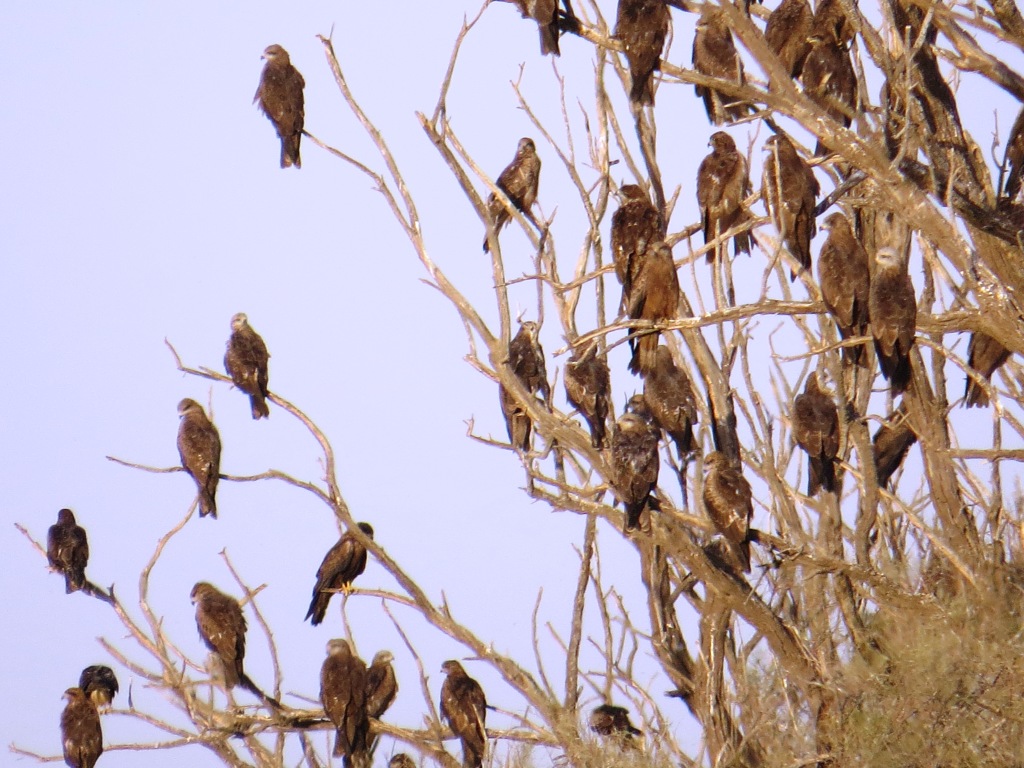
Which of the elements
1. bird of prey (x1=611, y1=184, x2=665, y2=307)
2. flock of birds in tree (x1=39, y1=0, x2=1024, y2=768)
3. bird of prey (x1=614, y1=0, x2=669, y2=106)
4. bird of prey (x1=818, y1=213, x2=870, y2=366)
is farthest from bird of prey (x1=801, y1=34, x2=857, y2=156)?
bird of prey (x1=611, y1=184, x2=665, y2=307)

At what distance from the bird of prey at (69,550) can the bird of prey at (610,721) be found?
3.41 m

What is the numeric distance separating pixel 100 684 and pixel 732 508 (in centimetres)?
494

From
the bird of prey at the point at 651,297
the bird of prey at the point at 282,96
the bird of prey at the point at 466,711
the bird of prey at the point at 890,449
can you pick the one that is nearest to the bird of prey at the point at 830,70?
the bird of prey at the point at 651,297

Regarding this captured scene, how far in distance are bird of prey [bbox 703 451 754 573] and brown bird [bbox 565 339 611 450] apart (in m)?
0.75

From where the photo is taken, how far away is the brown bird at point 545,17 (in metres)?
5.86

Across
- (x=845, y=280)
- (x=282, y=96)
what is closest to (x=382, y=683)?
(x=282, y=96)

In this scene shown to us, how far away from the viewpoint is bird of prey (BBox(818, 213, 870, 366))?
17.3 feet

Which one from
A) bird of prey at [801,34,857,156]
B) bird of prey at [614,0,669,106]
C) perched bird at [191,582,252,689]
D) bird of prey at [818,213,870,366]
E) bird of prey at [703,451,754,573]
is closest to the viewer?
bird of prey at [818,213,870,366]

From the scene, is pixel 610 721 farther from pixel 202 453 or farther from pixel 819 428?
pixel 202 453

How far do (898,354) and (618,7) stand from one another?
7.39 ft

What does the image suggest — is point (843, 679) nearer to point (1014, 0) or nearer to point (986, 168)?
point (986, 168)

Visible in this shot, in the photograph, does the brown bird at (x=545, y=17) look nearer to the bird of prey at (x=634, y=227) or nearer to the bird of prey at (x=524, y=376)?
the bird of prey at (x=634, y=227)

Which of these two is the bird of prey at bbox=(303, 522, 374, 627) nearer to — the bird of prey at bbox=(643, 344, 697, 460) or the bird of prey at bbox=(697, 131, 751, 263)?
the bird of prey at bbox=(643, 344, 697, 460)

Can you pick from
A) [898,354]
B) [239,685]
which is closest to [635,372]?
[898,354]
